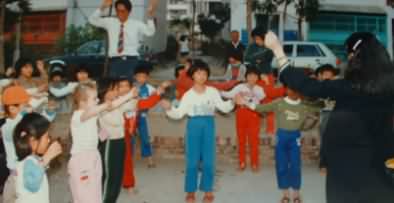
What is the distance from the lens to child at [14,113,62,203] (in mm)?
3449

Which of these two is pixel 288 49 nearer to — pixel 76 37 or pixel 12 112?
pixel 76 37

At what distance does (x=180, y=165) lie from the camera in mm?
7188

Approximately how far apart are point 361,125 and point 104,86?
8.08 ft

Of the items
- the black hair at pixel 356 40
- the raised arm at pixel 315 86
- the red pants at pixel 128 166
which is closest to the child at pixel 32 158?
the raised arm at pixel 315 86

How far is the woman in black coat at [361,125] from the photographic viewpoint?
122 inches

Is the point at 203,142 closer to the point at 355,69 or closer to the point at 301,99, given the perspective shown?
the point at 301,99

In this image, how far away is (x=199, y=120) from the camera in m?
5.31

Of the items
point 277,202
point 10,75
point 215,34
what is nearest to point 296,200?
point 277,202

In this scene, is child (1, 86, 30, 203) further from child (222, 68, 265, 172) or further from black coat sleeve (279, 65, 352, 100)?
child (222, 68, 265, 172)

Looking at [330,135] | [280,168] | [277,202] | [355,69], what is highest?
[355,69]

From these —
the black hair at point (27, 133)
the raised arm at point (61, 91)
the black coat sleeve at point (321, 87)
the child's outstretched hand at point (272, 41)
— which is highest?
the child's outstretched hand at point (272, 41)

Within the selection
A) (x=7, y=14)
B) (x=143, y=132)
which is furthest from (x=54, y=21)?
(x=143, y=132)

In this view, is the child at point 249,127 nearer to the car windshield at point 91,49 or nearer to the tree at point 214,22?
the car windshield at point 91,49

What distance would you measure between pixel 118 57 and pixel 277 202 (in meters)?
2.21
